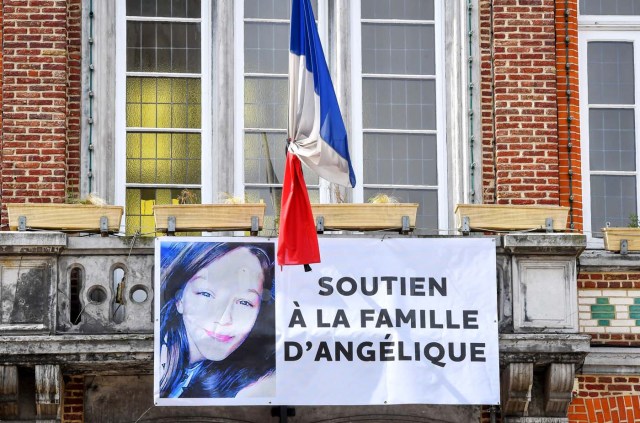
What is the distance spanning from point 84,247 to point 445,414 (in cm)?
335

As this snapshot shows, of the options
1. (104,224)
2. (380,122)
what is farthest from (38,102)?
(380,122)

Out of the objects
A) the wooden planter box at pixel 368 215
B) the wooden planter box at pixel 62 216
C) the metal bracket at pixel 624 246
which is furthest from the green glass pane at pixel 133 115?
the metal bracket at pixel 624 246

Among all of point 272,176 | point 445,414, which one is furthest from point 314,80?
point 445,414

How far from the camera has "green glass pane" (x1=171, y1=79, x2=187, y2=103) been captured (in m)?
16.3

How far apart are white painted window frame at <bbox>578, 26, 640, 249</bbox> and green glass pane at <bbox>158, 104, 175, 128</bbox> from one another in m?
3.75

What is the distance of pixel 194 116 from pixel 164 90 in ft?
1.18

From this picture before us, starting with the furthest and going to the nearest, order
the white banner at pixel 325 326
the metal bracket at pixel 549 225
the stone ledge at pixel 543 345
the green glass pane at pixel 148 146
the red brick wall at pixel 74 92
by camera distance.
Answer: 1. the green glass pane at pixel 148 146
2. the red brick wall at pixel 74 92
3. the metal bracket at pixel 549 225
4. the stone ledge at pixel 543 345
5. the white banner at pixel 325 326

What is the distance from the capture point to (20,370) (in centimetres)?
1456

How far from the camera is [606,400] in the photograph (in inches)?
611

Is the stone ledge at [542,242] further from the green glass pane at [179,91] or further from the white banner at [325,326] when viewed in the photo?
the green glass pane at [179,91]

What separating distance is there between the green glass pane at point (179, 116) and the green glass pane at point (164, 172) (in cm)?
36

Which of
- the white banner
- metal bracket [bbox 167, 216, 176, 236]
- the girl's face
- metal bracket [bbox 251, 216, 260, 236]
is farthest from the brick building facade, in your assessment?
metal bracket [bbox 251, 216, 260, 236]

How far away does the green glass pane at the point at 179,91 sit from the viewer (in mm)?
16344

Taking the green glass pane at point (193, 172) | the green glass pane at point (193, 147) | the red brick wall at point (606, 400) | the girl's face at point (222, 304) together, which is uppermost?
the green glass pane at point (193, 147)
